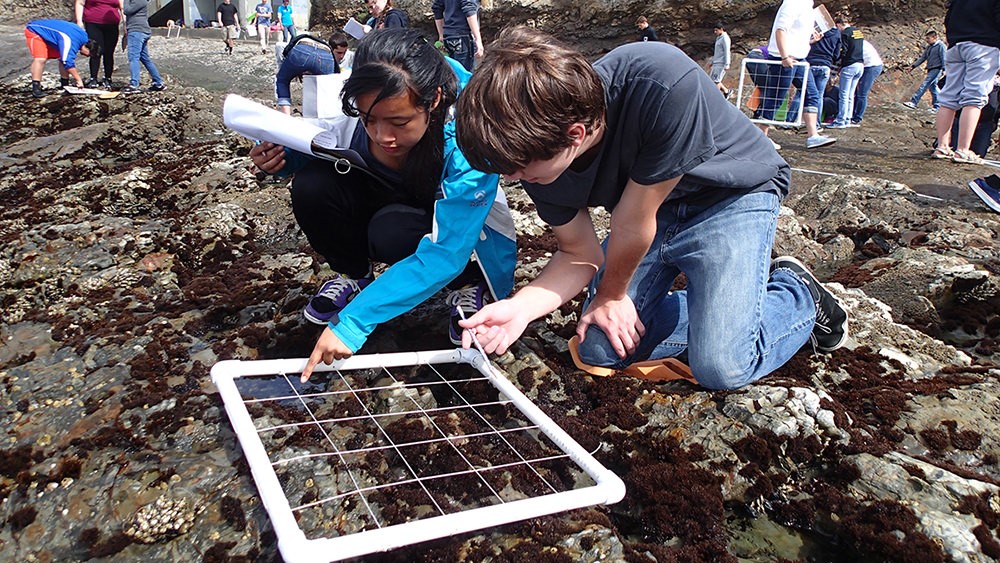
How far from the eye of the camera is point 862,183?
14.2ft

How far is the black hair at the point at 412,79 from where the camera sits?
1.97 m

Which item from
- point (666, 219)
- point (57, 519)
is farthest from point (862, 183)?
point (57, 519)

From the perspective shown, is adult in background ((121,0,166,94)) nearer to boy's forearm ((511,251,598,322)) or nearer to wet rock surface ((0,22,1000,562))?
wet rock surface ((0,22,1000,562))

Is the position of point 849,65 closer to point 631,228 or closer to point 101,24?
point 631,228

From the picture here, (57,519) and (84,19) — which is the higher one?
(84,19)

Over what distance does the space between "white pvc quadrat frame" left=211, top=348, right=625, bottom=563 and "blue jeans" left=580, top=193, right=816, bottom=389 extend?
48 cm

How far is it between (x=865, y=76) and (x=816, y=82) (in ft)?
5.50

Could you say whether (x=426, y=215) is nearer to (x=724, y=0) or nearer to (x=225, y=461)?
(x=225, y=461)

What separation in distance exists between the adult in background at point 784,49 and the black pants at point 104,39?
7676 millimetres

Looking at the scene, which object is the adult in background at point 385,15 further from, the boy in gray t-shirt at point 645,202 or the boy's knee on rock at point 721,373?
the boy's knee on rock at point 721,373

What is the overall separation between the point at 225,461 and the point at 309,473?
0.24 m

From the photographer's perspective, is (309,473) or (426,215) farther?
(426,215)

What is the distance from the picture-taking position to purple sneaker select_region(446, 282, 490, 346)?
2490 mm

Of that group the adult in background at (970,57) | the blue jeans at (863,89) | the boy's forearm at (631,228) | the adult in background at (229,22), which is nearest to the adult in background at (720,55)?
the blue jeans at (863,89)
